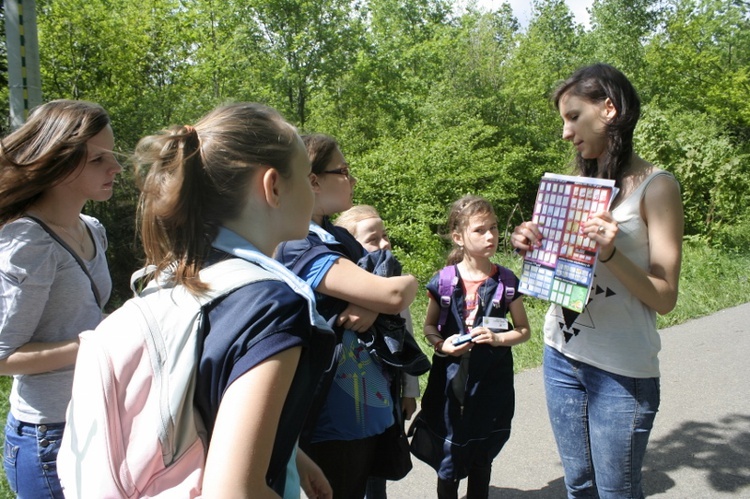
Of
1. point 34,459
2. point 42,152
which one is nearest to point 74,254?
point 42,152

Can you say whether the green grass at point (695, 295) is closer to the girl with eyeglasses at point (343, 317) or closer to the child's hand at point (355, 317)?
the girl with eyeglasses at point (343, 317)

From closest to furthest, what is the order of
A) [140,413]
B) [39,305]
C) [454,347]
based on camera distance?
1. [140,413]
2. [39,305]
3. [454,347]

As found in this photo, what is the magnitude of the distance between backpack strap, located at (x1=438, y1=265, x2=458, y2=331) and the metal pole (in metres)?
2.85

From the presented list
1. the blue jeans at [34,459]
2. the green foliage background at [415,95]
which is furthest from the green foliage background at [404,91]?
the blue jeans at [34,459]

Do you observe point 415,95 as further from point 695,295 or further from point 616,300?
point 616,300

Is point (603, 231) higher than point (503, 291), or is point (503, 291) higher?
point (603, 231)

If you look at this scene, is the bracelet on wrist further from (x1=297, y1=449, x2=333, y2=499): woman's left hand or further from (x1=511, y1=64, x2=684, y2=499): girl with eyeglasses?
(x1=297, y1=449, x2=333, y2=499): woman's left hand

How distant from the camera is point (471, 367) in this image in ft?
10.2

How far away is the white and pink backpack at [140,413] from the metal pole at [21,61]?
11.2ft

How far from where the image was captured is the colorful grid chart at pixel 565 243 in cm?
213

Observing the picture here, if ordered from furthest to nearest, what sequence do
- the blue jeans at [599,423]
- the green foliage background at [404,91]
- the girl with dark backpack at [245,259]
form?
1. the green foliage background at [404,91]
2. the blue jeans at [599,423]
3. the girl with dark backpack at [245,259]

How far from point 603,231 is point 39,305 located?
1.82 m

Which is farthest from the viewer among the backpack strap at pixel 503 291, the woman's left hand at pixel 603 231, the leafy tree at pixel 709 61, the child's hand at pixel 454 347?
the leafy tree at pixel 709 61

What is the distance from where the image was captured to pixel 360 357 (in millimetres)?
2359
